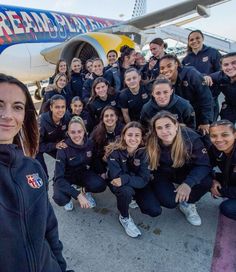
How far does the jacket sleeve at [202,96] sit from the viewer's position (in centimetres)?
294

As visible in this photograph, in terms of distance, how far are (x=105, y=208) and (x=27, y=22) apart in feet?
18.9

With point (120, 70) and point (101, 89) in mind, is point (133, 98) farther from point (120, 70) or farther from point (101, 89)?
point (120, 70)

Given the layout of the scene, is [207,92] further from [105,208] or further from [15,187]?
[15,187]

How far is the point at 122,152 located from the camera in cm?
242

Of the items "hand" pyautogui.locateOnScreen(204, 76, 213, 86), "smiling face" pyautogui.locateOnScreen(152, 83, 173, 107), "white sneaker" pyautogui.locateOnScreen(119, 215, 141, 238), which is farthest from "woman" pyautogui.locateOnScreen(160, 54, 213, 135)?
"white sneaker" pyautogui.locateOnScreen(119, 215, 141, 238)

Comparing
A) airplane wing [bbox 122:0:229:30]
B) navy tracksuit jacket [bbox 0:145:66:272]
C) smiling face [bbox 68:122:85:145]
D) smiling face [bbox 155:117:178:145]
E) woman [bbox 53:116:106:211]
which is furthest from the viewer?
airplane wing [bbox 122:0:229:30]

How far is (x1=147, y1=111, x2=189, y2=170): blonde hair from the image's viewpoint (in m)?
2.27

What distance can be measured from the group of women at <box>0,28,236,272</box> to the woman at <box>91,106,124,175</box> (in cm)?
1

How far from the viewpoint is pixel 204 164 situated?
7.55ft

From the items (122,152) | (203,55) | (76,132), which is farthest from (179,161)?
(203,55)

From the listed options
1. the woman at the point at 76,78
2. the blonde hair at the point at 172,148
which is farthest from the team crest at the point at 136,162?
the woman at the point at 76,78

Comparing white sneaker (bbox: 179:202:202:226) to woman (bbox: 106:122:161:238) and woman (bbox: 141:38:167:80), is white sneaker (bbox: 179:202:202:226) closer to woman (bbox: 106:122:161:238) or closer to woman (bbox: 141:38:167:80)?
woman (bbox: 106:122:161:238)

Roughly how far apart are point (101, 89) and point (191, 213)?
1.86 m

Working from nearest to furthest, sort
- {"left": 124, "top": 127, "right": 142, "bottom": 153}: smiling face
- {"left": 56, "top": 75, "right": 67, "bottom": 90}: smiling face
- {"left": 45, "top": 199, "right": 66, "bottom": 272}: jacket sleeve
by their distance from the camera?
{"left": 45, "top": 199, "right": 66, "bottom": 272}: jacket sleeve
{"left": 124, "top": 127, "right": 142, "bottom": 153}: smiling face
{"left": 56, "top": 75, "right": 67, "bottom": 90}: smiling face
